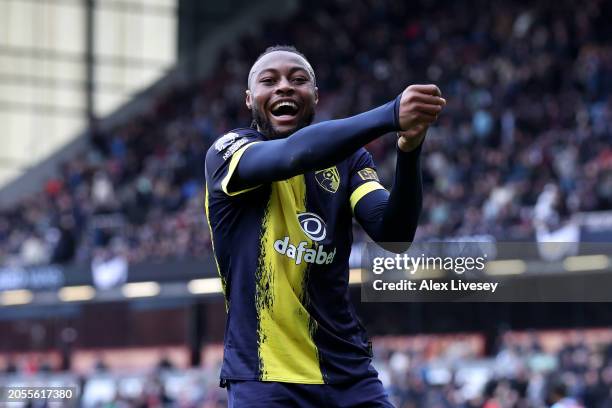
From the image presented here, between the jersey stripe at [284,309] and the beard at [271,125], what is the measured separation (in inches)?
9.0

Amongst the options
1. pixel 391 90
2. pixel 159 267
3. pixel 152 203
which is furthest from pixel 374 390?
pixel 152 203

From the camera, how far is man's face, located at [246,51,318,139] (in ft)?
14.1

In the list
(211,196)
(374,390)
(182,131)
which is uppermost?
(182,131)

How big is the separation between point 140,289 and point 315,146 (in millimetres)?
20214

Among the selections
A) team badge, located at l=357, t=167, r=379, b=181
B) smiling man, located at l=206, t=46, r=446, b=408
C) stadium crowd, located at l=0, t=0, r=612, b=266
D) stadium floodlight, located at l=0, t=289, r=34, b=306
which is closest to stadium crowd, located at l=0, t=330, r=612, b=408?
stadium crowd, located at l=0, t=0, r=612, b=266

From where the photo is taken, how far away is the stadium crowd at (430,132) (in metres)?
18.9

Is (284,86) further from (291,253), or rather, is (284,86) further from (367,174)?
(291,253)

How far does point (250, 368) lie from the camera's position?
4.20 metres

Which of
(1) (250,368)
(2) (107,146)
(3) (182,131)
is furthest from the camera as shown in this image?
(2) (107,146)

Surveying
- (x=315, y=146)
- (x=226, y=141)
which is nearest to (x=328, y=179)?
(x=226, y=141)

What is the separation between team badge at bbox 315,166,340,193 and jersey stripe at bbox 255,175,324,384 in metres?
0.14

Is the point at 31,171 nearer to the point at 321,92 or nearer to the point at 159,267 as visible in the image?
the point at 321,92

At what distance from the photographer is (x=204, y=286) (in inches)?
904

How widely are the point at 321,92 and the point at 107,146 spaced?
811 centimetres
